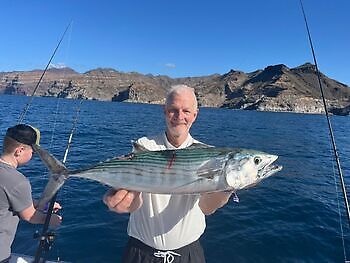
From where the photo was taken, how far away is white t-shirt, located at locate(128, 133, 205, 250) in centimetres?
390

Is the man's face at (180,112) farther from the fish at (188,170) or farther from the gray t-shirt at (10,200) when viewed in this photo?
the gray t-shirt at (10,200)

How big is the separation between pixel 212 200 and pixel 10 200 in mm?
2753

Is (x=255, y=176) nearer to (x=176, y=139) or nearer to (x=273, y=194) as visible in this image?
(x=176, y=139)

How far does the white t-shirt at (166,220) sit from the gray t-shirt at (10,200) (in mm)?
1702

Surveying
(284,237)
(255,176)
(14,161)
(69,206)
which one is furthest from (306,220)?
(14,161)

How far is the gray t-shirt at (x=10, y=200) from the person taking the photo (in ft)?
14.6

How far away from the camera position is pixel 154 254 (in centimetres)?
397

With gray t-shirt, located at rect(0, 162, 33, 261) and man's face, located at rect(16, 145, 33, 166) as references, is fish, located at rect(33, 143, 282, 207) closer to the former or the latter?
gray t-shirt, located at rect(0, 162, 33, 261)

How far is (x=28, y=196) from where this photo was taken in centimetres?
470

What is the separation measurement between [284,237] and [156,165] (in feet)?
25.8

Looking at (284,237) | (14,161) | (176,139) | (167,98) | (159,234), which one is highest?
(167,98)

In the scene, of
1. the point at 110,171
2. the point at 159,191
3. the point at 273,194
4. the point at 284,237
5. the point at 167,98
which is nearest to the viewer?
the point at 159,191

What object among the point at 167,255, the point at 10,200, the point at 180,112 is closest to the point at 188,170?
the point at 180,112

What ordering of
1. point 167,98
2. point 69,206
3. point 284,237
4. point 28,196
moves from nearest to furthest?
point 167,98 → point 28,196 → point 284,237 → point 69,206
